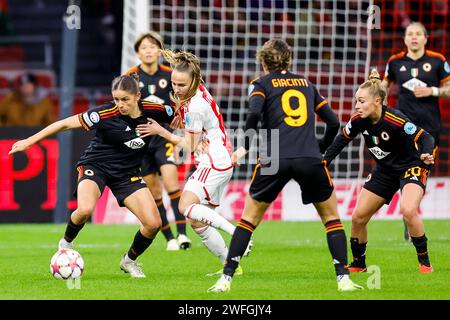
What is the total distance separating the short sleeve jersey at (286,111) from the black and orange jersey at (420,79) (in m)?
3.69

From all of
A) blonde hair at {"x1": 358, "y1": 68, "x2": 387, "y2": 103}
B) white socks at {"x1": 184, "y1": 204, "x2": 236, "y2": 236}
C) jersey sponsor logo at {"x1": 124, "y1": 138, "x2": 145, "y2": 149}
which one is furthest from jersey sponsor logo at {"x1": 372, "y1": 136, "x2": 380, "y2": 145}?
jersey sponsor logo at {"x1": 124, "y1": 138, "x2": 145, "y2": 149}

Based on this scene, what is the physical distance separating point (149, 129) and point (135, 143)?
0.26 meters

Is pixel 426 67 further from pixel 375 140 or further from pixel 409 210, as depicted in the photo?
pixel 409 210

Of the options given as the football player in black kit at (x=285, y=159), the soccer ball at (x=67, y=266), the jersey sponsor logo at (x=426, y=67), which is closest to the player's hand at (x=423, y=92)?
the jersey sponsor logo at (x=426, y=67)

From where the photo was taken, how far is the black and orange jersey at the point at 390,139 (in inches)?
330

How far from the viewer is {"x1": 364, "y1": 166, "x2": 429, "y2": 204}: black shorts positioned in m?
8.73

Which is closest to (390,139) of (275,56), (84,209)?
(275,56)

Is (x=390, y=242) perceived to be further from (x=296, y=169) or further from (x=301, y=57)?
(x=301, y=57)

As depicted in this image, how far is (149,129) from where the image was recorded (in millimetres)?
8594

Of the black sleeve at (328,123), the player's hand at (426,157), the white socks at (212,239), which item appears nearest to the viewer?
the black sleeve at (328,123)

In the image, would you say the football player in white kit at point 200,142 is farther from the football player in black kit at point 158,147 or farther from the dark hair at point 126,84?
the football player in black kit at point 158,147

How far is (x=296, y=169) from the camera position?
739 cm

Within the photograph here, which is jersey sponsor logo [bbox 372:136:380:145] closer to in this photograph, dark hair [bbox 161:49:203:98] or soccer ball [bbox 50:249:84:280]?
dark hair [bbox 161:49:203:98]

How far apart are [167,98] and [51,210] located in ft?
12.2
